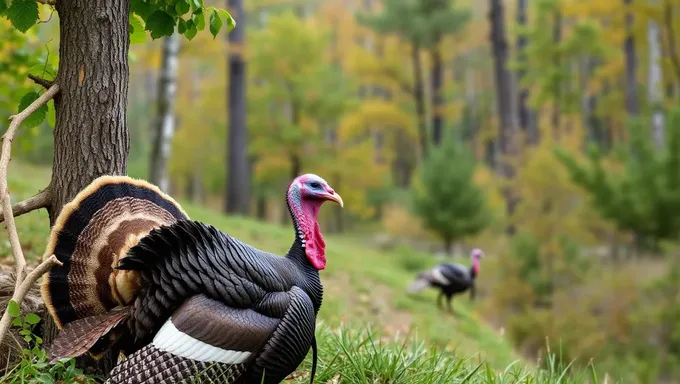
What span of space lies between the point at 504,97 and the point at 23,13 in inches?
624

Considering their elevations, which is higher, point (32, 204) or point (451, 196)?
point (32, 204)

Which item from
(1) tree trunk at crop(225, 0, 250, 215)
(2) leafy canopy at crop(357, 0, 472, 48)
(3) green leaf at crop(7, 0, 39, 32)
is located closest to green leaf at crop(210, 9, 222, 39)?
(3) green leaf at crop(7, 0, 39, 32)

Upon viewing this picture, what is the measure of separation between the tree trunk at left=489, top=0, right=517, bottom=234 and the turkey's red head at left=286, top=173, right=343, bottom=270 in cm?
1441

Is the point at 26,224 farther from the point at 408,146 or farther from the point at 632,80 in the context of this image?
the point at 408,146

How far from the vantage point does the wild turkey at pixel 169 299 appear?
2.42m

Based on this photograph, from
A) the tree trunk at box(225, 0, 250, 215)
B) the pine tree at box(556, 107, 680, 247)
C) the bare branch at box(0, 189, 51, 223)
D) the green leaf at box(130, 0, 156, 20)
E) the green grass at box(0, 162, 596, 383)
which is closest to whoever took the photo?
the bare branch at box(0, 189, 51, 223)

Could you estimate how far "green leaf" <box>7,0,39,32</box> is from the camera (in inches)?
120

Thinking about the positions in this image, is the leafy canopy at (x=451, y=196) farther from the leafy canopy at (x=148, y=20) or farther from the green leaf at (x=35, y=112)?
the green leaf at (x=35, y=112)

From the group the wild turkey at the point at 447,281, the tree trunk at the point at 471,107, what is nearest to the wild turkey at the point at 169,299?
the wild turkey at the point at 447,281

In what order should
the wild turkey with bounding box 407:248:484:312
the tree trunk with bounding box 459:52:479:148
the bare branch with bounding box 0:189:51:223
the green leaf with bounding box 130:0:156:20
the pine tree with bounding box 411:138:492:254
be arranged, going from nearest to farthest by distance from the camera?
the bare branch with bounding box 0:189:51:223 → the green leaf with bounding box 130:0:156:20 → the wild turkey with bounding box 407:248:484:312 → the pine tree with bounding box 411:138:492:254 → the tree trunk with bounding box 459:52:479:148

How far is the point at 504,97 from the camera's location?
57.3 feet

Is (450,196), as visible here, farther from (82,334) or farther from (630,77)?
(82,334)

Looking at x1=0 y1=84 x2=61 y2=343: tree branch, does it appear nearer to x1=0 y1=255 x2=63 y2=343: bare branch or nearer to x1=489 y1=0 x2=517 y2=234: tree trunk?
x1=0 y1=255 x2=63 y2=343: bare branch

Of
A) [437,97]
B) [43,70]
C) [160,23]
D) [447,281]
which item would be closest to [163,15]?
[160,23]
